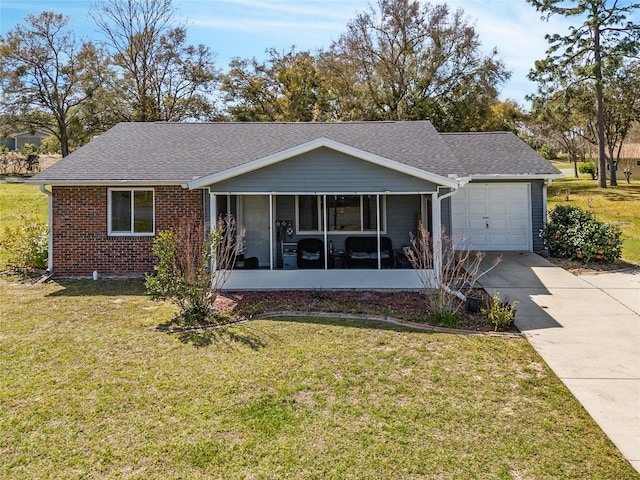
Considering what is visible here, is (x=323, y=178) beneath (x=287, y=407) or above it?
above

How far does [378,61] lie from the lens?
3056 cm

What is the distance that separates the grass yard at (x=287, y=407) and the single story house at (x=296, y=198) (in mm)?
3782

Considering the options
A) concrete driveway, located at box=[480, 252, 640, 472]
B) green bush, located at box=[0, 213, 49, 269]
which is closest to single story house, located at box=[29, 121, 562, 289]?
green bush, located at box=[0, 213, 49, 269]

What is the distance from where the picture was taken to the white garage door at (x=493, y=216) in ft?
46.6

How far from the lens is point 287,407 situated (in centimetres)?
488

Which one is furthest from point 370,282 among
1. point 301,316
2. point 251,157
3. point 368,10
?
point 368,10

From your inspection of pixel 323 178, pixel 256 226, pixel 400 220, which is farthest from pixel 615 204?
pixel 256 226

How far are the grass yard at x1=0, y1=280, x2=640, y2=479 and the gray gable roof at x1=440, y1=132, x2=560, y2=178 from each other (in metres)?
8.52

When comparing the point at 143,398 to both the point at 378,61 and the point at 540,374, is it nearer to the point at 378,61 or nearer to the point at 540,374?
the point at 540,374

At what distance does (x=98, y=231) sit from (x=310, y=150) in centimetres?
650

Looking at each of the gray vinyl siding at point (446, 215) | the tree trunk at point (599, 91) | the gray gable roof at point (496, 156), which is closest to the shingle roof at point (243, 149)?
the gray gable roof at point (496, 156)

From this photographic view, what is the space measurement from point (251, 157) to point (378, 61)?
21.7m

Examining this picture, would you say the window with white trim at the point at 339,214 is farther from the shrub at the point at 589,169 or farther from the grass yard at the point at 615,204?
the shrub at the point at 589,169

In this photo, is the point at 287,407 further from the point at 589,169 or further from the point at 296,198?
the point at 589,169
